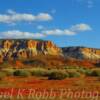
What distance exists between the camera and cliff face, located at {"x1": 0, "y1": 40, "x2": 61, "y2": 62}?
178 meters

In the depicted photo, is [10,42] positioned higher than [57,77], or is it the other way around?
[10,42]

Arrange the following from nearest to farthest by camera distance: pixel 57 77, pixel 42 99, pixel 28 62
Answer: pixel 42 99, pixel 57 77, pixel 28 62

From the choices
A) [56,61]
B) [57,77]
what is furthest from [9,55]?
[57,77]

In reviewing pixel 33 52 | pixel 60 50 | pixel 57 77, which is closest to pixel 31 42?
pixel 33 52

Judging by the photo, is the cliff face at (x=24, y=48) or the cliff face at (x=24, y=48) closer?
the cliff face at (x=24, y=48)

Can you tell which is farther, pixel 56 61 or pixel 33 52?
pixel 33 52

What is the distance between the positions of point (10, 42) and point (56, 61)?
5407cm

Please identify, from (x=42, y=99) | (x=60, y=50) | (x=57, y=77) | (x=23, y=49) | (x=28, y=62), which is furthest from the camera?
(x=60, y=50)

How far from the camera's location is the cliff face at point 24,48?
7003 inches

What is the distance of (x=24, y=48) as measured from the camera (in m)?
179

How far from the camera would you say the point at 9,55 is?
589ft

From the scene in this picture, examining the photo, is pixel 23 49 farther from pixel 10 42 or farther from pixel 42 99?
pixel 42 99

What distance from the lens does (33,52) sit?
594ft

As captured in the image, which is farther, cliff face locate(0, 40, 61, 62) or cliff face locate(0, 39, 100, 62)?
cliff face locate(0, 39, 100, 62)
